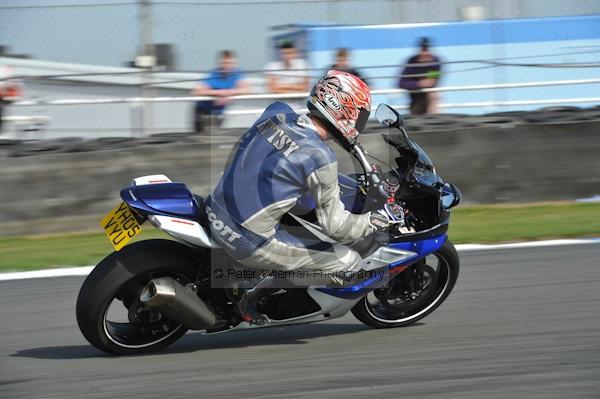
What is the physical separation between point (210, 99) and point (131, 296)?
18.2 ft

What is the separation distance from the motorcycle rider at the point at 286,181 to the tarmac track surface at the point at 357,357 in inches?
23.8

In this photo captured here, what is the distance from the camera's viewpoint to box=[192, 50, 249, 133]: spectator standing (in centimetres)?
1035

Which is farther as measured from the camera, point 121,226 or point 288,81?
point 288,81

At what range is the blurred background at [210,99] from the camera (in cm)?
954

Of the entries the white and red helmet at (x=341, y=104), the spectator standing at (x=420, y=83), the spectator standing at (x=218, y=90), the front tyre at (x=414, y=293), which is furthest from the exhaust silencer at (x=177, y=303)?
the spectator standing at (x=420, y=83)

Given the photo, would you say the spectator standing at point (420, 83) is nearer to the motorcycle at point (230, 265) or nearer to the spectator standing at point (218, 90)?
the spectator standing at point (218, 90)

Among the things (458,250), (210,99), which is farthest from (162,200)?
(210,99)

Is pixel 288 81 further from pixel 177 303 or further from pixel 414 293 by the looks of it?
pixel 177 303

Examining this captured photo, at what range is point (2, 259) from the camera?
8.28 metres

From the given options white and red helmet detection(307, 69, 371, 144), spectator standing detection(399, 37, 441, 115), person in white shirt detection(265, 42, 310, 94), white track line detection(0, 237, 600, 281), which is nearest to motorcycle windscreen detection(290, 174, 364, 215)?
white and red helmet detection(307, 69, 371, 144)

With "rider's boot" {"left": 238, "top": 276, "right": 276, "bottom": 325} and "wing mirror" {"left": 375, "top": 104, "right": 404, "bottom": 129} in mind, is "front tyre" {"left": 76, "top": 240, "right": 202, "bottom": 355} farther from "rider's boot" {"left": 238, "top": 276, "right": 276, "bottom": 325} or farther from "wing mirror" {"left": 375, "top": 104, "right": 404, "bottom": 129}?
"wing mirror" {"left": 375, "top": 104, "right": 404, "bottom": 129}

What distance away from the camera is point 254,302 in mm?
5117

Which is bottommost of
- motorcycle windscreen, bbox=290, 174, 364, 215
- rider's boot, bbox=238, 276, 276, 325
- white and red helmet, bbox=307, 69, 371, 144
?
rider's boot, bbox=238, 276, 276, 325

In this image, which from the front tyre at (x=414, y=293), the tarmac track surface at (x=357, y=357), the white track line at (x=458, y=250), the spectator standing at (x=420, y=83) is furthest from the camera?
the spectator standing at (x=420, y=83)
